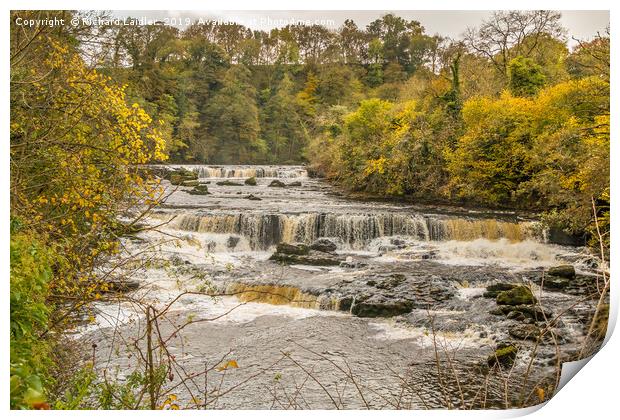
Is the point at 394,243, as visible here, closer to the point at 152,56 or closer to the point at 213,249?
the point at 213,249

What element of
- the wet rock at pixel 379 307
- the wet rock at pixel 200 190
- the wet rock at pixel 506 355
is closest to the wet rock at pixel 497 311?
the wet rock at pixel 506 355

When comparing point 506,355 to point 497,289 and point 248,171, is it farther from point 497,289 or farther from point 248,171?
point 248,171

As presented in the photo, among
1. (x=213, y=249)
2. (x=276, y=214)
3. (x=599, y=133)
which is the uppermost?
(x=599, y=133)

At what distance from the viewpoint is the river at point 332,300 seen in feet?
16.0

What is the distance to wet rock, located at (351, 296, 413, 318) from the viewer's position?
5785 mm

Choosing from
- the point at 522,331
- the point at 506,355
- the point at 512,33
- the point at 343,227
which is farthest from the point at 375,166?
the point at 506,355

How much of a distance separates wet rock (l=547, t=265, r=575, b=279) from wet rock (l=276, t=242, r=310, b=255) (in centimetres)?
264

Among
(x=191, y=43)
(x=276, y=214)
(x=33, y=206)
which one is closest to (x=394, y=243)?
(x=276, y=214)

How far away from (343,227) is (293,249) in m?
0.64

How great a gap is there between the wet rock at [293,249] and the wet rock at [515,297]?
2161 mm

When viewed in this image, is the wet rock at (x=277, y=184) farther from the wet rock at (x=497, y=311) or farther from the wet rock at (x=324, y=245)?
the wet rock at (x=497, y=311)

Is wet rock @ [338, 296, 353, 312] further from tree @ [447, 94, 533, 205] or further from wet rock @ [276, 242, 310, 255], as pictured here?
tree @ [447, 94, 533, 205]

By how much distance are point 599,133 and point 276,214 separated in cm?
351

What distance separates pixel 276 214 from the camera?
265 inches
